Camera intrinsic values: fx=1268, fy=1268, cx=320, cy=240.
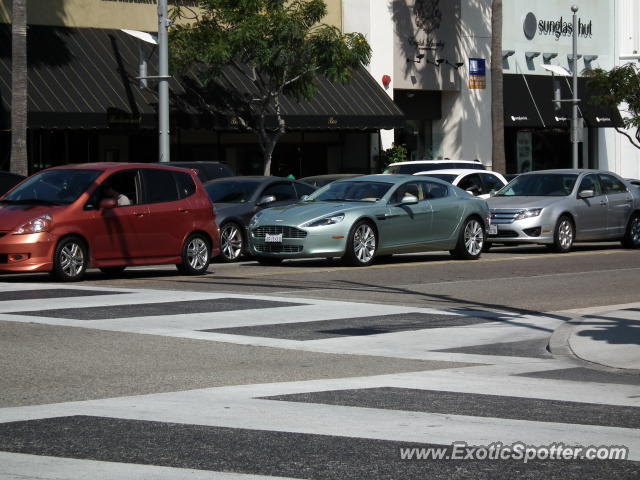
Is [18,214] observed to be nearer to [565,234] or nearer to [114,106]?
[565,234]

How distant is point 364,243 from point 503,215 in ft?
16.9

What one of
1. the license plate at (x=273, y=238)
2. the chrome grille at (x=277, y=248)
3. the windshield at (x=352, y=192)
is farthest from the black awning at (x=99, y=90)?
the license plate at (x=273, y=238)

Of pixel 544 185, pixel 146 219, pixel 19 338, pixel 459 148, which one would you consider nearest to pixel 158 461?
pixel 19 338

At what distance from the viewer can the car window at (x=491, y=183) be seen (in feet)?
95.2

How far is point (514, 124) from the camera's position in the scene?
4456cm

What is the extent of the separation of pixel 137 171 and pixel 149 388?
392 inches

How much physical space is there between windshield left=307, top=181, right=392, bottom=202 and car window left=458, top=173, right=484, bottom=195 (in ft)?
22.0

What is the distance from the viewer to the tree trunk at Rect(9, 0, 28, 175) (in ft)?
93.0

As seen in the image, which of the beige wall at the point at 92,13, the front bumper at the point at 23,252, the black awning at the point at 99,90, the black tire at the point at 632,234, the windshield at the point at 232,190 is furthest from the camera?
the beige wall at the point at 92,13

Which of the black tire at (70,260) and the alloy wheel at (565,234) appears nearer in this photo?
the black tire at (70,260)

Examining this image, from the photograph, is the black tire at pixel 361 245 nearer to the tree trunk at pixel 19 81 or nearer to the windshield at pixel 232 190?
the windshield at pixel 232 190

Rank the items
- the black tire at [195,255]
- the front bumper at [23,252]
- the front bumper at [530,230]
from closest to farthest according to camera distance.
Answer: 1. the front bumper at [23,252]
2. the black tire at [195,255]
3. the front bumper at [530,230]

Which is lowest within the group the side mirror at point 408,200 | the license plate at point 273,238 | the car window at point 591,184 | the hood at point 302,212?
the license plate at point 273,238

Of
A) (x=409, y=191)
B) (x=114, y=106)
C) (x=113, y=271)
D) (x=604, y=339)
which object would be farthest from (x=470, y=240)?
(x=114, y=106)
